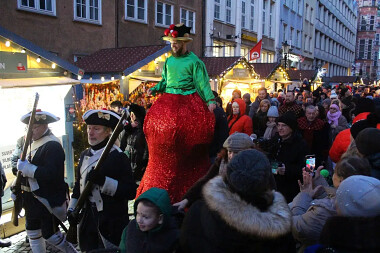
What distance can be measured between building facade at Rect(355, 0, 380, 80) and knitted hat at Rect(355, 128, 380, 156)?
7841 centimetres

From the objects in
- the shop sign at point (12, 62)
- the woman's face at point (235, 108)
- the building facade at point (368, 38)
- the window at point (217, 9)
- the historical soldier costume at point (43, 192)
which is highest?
the building facade at point (368, 38)

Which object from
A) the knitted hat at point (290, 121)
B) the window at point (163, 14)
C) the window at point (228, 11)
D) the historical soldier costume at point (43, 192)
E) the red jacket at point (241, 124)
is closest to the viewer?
the historical soldier costume at point (43, 192)

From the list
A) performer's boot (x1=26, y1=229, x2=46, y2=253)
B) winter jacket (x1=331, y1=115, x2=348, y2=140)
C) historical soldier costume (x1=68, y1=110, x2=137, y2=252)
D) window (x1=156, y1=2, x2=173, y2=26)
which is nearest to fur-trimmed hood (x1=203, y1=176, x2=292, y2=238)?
historical soldier costume (x1=68, y1=110, x2=137, y2=252)

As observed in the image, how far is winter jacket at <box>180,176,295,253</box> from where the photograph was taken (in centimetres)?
188

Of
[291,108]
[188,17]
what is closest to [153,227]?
[291,108]

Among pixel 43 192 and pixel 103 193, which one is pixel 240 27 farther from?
pixel 103 193

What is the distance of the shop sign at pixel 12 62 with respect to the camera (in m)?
5.32

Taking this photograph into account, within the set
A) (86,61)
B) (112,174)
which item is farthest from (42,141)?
(86,61)

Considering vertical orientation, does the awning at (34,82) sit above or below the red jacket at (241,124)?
above

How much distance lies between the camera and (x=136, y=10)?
15.9m

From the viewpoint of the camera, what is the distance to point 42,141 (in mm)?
4059

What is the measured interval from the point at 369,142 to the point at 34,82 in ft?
15.3

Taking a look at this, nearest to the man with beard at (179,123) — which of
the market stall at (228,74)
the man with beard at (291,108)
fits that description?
the man with beard at (291,108)

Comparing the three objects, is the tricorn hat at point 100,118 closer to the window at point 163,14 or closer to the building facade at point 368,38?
the window at point 163,14
